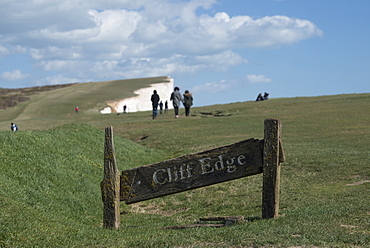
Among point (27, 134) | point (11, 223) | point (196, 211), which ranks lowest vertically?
point (196, 211)

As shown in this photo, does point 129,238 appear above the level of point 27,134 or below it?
below

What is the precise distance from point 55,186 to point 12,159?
1540mm

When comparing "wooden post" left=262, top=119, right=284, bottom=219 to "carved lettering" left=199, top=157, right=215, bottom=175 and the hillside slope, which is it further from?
the hillside slope

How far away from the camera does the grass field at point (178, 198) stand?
26.4ft

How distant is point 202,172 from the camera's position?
9883mm

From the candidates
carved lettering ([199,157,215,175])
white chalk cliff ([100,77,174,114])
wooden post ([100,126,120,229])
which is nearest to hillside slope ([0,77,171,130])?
white chalk cliff ([100,77,174,114])

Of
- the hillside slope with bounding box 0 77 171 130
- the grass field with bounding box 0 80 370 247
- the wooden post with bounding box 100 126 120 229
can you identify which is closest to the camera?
the grass field with bounding box 0 80 370 247

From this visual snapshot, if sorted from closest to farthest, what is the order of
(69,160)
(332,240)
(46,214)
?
(332,240), (46,214), (69,160)

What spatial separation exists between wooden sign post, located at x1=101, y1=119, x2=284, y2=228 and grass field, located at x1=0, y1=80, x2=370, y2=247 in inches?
Result: 22.2

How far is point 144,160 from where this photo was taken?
75.8 feet

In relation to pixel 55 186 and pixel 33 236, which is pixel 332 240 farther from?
pixel 55 186

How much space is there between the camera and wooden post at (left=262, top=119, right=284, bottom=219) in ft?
31.5

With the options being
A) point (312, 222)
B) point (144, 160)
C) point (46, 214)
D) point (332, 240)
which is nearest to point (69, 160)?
point (144, 160)

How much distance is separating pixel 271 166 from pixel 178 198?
243 inches
